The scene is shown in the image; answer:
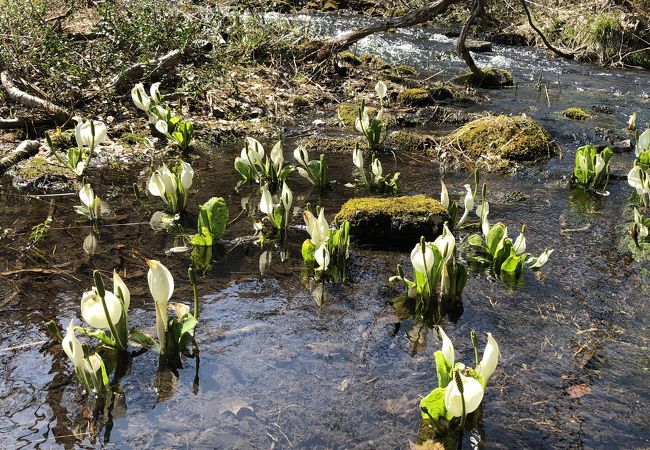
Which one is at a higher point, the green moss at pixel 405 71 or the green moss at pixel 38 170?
the green moss at pixel 38 170

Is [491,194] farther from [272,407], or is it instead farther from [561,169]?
[272,407]

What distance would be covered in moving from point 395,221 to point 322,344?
143 cm

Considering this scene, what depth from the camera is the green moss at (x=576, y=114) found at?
25.9ft

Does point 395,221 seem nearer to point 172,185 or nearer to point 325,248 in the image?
point 325,248

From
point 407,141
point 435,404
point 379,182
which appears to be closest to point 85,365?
point 435,404

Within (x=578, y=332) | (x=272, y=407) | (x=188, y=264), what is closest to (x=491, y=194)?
(x=578, y=332)

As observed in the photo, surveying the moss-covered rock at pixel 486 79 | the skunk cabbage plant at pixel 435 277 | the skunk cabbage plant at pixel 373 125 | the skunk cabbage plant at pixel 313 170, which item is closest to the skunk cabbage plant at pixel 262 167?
the skunk cabbage plant at pixel 313 170

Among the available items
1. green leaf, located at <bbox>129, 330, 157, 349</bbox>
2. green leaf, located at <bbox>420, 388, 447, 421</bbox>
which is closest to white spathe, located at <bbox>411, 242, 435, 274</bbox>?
green leaf, located at <bbox>420, 388, 447, 421</bbox>

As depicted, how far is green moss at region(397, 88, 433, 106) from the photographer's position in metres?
8.49

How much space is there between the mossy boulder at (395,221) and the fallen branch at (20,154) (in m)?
3.18

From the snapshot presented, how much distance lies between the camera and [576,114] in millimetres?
7895

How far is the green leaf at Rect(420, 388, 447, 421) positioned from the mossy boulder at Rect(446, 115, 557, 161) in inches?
168

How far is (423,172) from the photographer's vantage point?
620 cm

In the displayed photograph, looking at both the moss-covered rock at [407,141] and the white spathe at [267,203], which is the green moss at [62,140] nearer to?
the white spathe at [267,203]
